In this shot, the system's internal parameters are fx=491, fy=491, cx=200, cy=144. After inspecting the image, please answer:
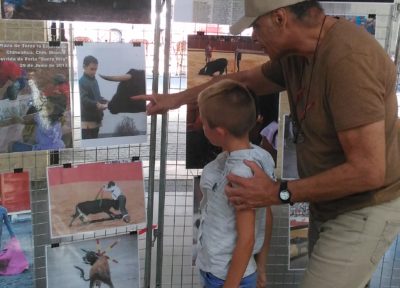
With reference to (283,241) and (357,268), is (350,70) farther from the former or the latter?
(283,241)

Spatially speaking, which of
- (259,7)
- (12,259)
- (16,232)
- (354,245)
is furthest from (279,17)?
(12,259)

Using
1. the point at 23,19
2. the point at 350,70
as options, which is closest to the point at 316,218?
the point at 350,70

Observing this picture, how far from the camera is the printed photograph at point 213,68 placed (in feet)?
7.14

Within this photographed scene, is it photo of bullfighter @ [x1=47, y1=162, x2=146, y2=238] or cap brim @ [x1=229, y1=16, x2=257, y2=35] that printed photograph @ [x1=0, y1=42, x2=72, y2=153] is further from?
cap brim @ [x1=229, y1=16, x2=257, y2=35]

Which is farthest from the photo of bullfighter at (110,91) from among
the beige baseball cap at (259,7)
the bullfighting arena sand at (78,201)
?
the beige baseball cap at (259,7)

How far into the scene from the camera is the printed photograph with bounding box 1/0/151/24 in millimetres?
1868

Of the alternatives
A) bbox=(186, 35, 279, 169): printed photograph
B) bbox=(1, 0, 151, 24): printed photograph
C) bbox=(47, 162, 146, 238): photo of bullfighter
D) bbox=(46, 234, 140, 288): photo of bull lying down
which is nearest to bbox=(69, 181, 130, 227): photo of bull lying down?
bbox=(47, 162, 146, 238): photo of bullfighter

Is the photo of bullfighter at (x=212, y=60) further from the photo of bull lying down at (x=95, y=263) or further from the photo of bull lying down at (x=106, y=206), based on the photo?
the photo of bull lying down at (x=95, y=263)

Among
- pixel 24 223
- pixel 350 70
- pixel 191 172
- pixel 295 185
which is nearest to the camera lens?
pixel 350 70

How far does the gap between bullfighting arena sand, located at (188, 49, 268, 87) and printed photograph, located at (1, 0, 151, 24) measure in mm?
257

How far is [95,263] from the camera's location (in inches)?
91.0

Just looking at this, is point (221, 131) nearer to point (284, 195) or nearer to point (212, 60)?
point (284, 195)

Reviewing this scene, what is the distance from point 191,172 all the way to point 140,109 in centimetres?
50

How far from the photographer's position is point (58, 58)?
198 cm
